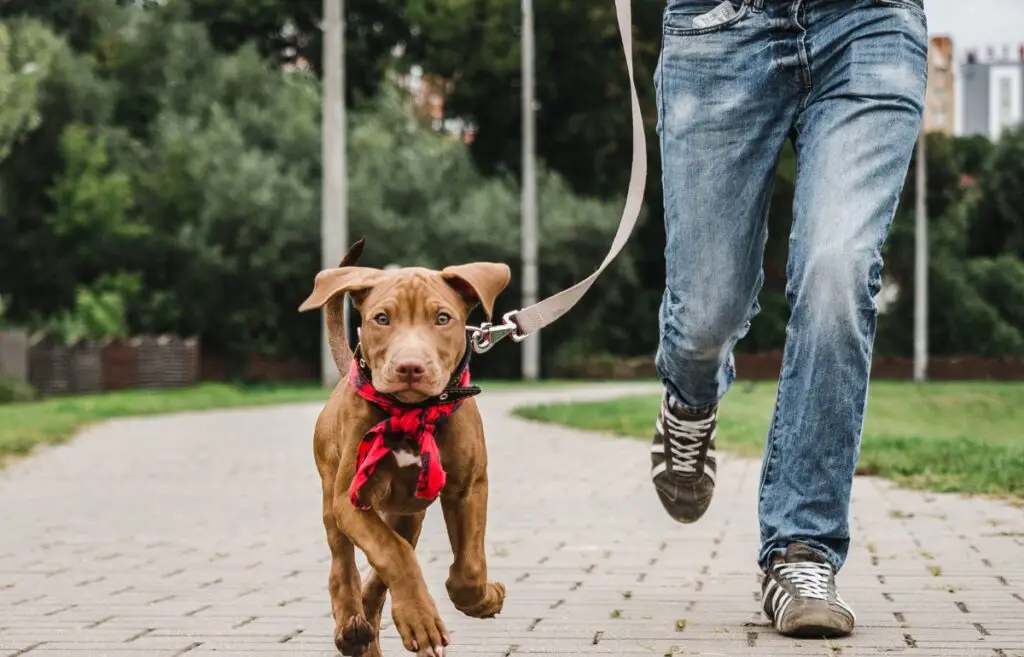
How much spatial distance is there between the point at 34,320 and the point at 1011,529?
127 ft

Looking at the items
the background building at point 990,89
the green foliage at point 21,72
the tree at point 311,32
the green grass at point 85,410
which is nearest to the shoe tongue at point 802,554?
the green grass at point 85,410

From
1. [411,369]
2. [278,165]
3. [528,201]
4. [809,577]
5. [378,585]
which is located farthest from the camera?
[278,165]

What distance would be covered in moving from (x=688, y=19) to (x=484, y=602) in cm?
179

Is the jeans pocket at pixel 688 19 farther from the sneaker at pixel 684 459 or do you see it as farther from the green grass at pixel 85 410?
the green grass at pixel 85 410

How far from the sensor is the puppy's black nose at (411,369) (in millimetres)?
3297

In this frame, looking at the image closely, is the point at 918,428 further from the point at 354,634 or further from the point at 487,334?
the point at 354,634

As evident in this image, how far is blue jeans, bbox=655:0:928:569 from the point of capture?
4285 mm

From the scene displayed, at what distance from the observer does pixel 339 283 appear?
11.6 ft

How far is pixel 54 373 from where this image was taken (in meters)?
33.7

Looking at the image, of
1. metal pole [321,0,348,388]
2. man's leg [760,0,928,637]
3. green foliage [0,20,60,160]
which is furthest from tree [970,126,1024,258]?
man's leg [760,0,928,637]

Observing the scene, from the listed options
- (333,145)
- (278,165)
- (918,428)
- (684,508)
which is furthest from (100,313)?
(684,508)

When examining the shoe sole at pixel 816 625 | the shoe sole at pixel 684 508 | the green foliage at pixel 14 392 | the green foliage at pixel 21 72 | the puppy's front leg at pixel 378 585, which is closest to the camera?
the puppy's front leg at pixel 378 585

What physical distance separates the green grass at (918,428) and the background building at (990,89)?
105 m

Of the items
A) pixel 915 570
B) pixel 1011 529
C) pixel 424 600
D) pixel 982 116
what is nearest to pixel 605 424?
pixel 1011 529
